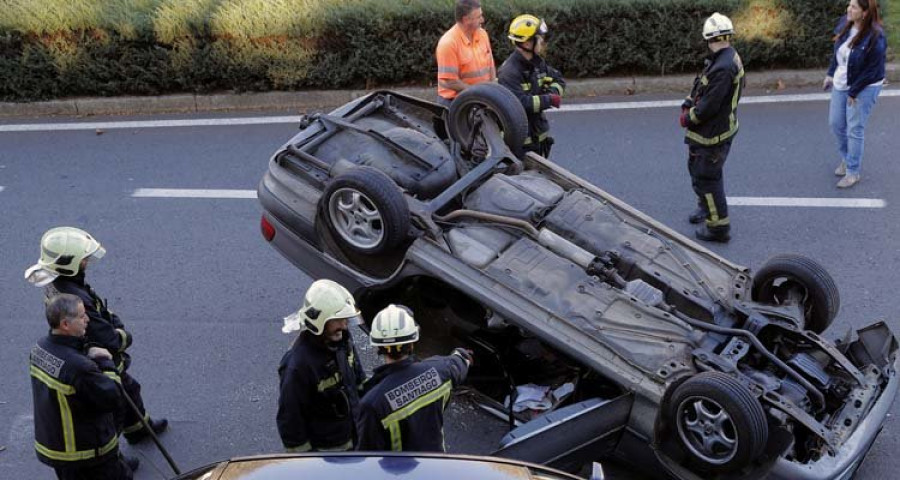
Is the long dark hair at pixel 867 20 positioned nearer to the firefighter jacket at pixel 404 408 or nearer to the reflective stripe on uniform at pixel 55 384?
the firefighter jacket at pixel 404 408

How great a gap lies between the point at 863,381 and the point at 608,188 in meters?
3.52

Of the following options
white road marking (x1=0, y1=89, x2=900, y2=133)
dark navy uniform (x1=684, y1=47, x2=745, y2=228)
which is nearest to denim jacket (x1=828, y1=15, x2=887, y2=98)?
dark navy uniform (x1=684, y1=47, x2=745, y2=228)

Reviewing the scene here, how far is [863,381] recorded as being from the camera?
4.99 metres

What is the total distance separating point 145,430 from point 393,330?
7.00 ft

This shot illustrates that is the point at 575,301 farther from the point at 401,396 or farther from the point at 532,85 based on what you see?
the point at 532,85

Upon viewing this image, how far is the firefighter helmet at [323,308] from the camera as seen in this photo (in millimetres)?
4488

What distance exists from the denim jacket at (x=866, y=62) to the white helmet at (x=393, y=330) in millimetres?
4785

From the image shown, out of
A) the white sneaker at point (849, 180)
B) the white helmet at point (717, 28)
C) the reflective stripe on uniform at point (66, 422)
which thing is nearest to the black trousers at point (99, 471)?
the reflective stripe on uniform at point (66, 422)

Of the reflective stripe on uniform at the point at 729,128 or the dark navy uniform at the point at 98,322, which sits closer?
the dark navy uniform at the point at 98,322

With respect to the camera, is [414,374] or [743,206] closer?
[414,374]

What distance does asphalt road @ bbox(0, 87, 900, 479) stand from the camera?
5996 millimetres

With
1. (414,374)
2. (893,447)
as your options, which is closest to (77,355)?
(414,374)

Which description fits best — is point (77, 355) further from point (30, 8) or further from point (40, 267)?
point (30, 8)

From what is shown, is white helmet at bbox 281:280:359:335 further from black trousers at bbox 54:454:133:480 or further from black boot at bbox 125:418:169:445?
black boot at bbox 125:418:169:445
